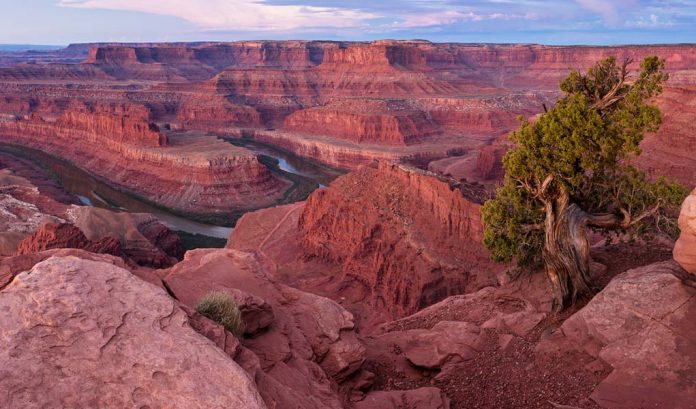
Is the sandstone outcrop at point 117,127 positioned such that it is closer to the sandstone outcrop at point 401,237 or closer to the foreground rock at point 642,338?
the sandstone outcrop at point 401,237

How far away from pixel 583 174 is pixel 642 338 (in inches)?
214

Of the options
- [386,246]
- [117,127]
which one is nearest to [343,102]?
[117,127]

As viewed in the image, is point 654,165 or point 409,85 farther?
point 409,85

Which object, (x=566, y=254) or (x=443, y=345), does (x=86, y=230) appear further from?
(x=566, y=254)

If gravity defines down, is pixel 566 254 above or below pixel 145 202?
above

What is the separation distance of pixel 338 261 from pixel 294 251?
4745 millimetres

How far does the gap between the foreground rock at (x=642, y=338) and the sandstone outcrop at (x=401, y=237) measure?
46.9 ft

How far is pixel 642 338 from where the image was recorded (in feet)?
35.9

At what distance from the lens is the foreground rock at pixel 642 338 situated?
389 inches

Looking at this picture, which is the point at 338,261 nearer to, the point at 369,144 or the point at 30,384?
the point at 30,384

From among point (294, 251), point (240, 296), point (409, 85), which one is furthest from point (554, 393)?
point (409, 85)

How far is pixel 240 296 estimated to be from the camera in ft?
38.2

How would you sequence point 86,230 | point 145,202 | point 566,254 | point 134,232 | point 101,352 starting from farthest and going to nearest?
point 145,202, point 86,230, point 134,232, point 566,254, point 101,352

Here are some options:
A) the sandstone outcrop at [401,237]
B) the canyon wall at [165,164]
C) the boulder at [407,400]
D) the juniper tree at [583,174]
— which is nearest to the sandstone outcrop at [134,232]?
the sandstone outcrop at [401,237]
